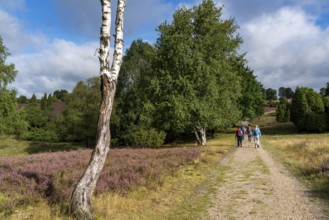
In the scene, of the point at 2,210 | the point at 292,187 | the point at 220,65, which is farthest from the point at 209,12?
the point at 2,210

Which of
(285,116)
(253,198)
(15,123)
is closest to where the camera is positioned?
(253,198)

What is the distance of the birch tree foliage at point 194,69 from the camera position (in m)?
30.4

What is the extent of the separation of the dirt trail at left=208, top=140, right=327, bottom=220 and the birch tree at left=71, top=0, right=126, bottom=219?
3409 mm

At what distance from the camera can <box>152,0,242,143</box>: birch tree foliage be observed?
99.9 ft

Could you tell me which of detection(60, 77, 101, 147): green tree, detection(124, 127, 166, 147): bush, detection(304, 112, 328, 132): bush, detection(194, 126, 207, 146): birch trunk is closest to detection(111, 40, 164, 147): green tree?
detection(60, 77, 101, 147): green tree

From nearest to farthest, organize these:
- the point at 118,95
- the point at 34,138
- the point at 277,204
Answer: the point at 277,204, the point at 118,95, the point at 34,138

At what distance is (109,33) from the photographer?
8977 mm

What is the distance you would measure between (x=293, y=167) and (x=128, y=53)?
1656 inches

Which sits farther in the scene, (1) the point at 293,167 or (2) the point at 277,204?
(1) the point at 293,167

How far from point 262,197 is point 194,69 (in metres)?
20.7

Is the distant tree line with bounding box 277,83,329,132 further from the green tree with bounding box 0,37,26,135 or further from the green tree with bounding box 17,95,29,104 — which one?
the green tree with bounding box 17,95,29,104

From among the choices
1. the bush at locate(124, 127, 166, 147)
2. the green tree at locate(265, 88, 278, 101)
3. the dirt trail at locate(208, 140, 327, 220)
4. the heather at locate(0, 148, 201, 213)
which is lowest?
the dirt trail at locate(208, 140, 327, 220)

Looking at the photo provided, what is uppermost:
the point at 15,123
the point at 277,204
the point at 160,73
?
the point at 160,73

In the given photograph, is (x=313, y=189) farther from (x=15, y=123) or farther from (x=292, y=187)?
(x=15, y=123)
